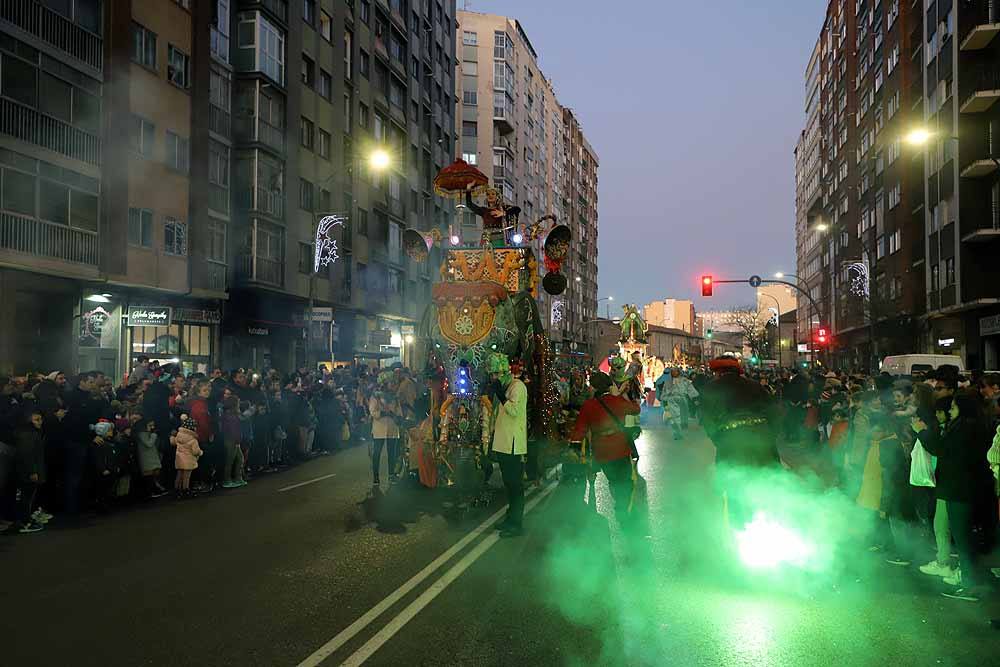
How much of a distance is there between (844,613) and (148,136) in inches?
946

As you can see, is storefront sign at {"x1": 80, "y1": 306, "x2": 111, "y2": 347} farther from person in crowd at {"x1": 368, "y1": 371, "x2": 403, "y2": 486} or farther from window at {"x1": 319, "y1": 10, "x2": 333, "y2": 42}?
window at {"x1": 319, "y1": 10, "x2": 333, "y2": 42}

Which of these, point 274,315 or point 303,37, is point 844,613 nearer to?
point 274,315

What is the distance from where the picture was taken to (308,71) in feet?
119

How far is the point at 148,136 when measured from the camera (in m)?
24.7

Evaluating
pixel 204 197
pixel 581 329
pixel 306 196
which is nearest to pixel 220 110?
pixel 204 197

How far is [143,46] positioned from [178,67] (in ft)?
6.00

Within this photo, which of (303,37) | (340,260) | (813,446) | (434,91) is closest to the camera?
(813,446)

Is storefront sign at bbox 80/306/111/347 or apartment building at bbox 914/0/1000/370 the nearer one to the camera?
storefront sign at bbox 80/306/111/347

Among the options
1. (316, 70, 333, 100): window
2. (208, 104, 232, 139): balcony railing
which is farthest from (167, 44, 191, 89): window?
(316, 70, 333, 100): window

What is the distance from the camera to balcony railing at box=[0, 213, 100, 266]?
63.8ft

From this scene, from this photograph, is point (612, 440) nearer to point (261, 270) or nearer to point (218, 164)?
point (218, 164)

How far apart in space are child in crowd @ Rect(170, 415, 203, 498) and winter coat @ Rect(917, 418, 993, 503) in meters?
10.0

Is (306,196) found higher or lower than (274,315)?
higher

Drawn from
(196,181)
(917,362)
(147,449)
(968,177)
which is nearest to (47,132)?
(196,181)
